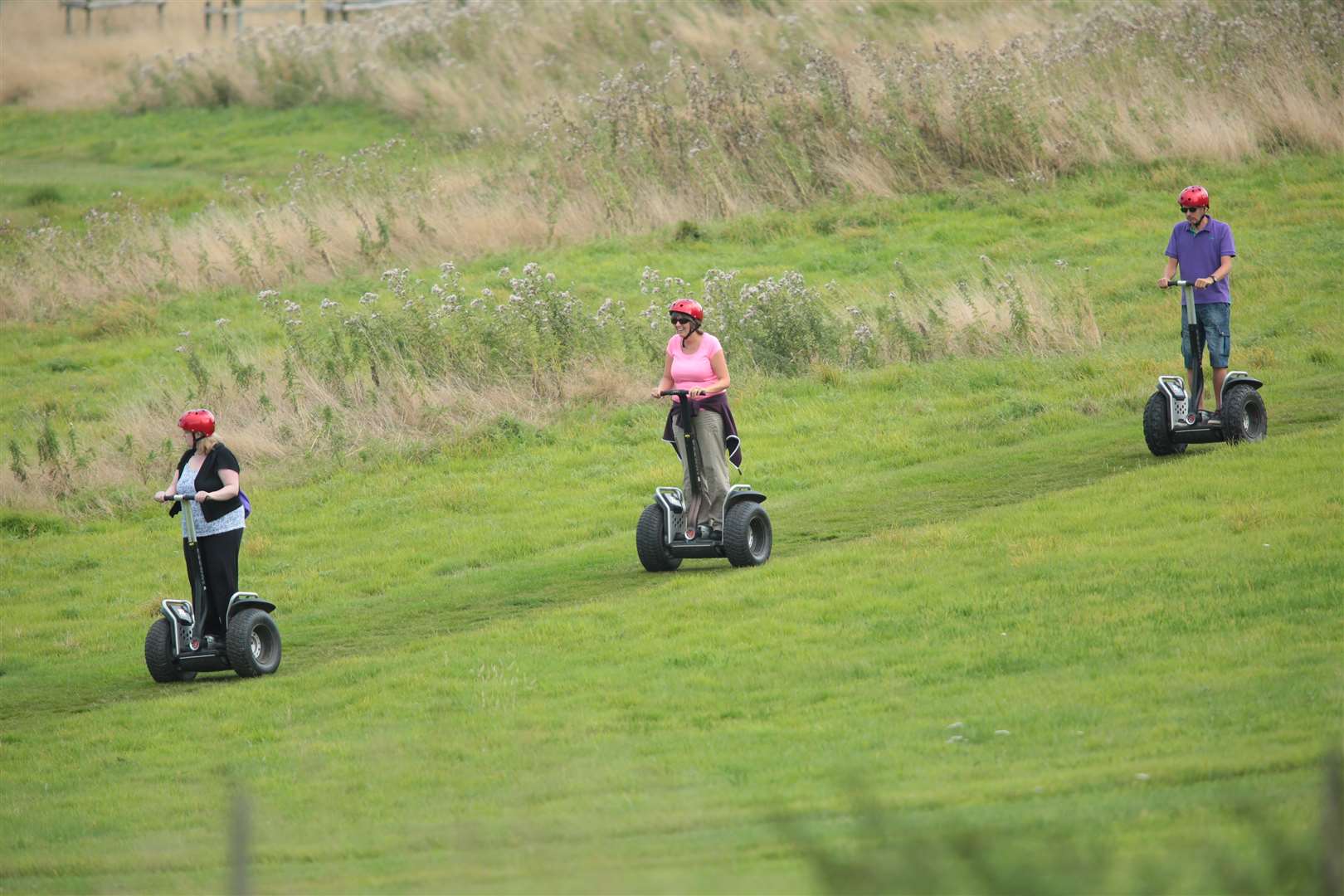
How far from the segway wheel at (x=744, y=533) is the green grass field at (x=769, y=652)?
0.19 meters

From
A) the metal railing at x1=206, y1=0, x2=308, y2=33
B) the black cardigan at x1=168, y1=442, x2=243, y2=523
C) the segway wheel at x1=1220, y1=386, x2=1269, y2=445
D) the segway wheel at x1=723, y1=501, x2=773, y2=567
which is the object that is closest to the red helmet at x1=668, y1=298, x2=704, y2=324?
the segway wheel at x1=723, y1=501, x2=773, y2=567

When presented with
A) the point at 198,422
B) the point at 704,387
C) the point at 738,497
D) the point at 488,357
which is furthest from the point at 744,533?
the point at 488,357

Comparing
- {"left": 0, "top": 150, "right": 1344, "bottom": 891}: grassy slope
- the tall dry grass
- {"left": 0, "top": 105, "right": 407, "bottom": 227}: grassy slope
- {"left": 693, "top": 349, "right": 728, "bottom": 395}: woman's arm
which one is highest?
{"left": 0, "top": 105, "right": 407, "bottom": 227}: grassy slope

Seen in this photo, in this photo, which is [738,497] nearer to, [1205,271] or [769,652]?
[769,652]

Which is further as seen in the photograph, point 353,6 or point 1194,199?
point 353,6

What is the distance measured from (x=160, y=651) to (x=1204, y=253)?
9.86m

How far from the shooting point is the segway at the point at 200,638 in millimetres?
12523

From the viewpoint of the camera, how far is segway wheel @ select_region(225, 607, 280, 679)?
12445mm

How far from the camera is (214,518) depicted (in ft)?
41.5

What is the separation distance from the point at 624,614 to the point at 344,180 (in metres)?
19.1

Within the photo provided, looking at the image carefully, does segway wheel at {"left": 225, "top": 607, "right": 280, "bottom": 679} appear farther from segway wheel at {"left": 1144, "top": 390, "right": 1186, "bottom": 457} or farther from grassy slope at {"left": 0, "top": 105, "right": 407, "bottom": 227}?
grassy slope at {"left": 0, "top": 105, "right": 407, "bottom": 227}

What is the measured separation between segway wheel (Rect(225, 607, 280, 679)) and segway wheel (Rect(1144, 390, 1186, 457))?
27.3ft

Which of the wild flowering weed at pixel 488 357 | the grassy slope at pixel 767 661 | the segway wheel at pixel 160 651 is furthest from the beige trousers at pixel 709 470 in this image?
the wild flowering weed at pixel 488 357

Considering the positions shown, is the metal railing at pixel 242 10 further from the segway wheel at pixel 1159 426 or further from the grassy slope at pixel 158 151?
the segway wheel at pixel 1159 426
